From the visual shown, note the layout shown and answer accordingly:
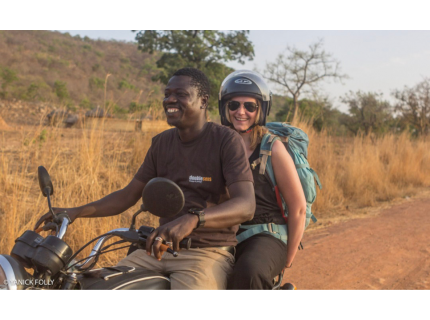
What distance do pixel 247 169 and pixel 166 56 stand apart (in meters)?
13.8

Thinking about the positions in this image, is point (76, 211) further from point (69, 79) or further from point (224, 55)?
point (69, 79)

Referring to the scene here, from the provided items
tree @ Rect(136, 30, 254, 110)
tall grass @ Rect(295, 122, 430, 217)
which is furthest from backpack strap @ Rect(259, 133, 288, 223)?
tree @ Rect(136, 30, 254, 110)

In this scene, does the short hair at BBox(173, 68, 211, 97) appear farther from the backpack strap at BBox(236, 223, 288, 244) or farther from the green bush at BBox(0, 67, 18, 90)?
the green bush at BBox(0, 67, 18, 90)

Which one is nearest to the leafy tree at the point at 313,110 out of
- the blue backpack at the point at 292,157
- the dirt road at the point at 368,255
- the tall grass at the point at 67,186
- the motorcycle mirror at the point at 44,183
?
the dirt road at the point at 368,255

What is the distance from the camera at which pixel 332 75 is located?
16.2 metres

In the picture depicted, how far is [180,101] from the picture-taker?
251 centimetres

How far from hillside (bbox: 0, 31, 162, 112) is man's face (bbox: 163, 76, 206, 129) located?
20.5 metres

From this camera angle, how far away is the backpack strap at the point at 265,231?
10.0ft

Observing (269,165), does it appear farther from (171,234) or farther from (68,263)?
(68,263)

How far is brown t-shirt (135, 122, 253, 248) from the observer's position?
2.45 m

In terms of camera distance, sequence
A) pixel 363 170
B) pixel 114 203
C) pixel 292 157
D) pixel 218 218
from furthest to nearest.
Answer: pixel 363 170 → pixel 292 157 → pixel 114 203 → pixel 218 218

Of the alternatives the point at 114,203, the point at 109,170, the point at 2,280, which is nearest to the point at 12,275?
the point at 2,280

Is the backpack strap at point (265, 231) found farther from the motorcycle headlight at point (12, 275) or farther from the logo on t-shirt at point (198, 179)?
the motorcycle headlight at point (12, 275)

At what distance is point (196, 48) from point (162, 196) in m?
14.1
